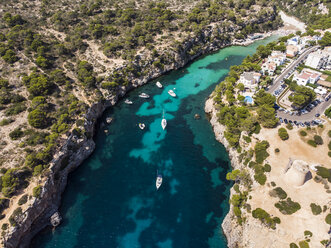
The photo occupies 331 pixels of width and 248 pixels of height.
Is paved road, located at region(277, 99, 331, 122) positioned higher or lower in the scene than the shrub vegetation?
higher

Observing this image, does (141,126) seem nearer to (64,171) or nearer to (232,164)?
(64,171)

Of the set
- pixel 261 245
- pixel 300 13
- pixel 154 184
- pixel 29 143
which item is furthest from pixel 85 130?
pixel 300 13

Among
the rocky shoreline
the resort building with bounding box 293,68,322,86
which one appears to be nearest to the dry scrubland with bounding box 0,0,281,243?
the rocky shoreline

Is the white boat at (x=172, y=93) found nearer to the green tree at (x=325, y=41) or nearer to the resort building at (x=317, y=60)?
the resort building at (x=317, y=60)

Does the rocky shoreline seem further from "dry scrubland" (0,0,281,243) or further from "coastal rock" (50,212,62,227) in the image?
"coastal rock" (50,212,62,227)

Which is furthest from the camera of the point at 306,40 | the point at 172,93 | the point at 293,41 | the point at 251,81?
the point at 306,40

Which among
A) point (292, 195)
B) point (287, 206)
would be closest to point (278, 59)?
point (292, 195)

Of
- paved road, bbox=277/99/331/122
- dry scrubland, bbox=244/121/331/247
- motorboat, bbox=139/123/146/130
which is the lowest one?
motorboat, bbox=139/123/146/130
